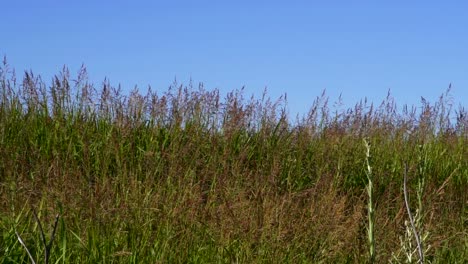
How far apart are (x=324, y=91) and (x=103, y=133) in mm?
2692

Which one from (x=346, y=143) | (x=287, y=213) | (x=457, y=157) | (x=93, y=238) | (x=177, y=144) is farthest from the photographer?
(x=457, y=157)

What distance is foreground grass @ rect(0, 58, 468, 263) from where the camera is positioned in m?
3.82

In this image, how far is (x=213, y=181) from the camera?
5.32 meters

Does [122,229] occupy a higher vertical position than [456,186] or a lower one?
lower

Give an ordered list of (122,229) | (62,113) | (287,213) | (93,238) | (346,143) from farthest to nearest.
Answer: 1. (346,143)
2. (62,113)
3. (287,213)
4. (122,229)
5. (93,238)

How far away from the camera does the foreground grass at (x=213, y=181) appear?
3820 millimetres

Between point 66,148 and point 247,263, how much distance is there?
112 inches

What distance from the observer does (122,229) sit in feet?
13.0

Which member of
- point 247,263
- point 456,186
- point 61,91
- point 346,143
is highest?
point 61,91

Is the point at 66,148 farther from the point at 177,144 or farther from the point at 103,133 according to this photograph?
the point at 177,144

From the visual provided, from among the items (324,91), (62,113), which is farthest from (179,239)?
(324,91)

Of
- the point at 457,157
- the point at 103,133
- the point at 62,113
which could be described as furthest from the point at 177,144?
the point at 457,157

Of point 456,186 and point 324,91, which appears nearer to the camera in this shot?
point 456,186

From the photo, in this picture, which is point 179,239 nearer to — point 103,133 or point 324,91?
point 103,133
